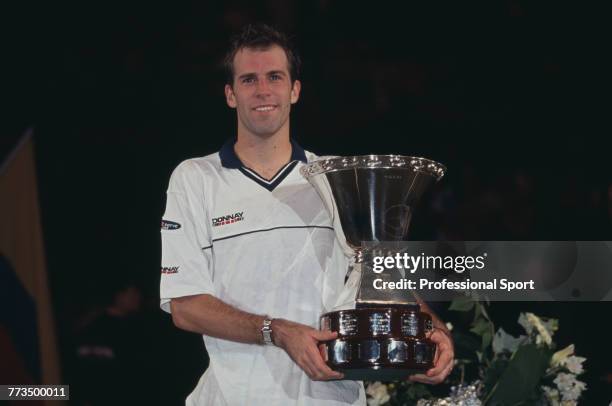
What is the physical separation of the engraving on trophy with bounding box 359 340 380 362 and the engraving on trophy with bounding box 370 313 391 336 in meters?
0.03

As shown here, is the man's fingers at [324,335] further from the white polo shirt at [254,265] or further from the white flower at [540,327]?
the white flower at [540,327]

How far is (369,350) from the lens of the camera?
245cm

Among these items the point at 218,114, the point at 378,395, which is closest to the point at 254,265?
the point at 378,395

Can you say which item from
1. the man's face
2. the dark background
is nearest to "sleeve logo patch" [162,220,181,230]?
the man's face

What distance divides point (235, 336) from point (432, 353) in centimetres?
54

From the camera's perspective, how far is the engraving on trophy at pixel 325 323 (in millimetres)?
2537

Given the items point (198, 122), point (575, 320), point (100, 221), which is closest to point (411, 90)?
point (198, 122)

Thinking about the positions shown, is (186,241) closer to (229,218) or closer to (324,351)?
(229,218)

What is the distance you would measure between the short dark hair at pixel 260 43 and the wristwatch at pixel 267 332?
2.56ft

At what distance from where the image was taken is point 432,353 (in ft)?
8.36

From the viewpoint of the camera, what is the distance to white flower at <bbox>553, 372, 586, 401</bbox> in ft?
10.2

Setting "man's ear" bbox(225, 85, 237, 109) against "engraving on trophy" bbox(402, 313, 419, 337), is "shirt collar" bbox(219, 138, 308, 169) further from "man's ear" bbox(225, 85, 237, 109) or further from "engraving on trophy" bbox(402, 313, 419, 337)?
"engraving on trophy" bbox(402, 313, 419, 337)

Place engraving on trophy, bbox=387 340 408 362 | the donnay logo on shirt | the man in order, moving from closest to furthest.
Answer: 1. engraving on trophy, bbox=387 340 408 362
2. the man
3. the donnay logo on shirt

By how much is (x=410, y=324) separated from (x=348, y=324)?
0.16m
